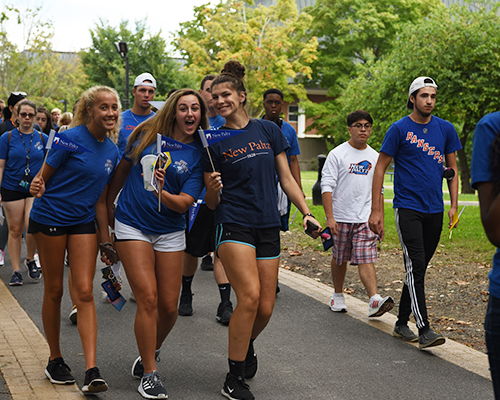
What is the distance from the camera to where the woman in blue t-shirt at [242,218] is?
4172 mm

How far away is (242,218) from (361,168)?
9.09 feet

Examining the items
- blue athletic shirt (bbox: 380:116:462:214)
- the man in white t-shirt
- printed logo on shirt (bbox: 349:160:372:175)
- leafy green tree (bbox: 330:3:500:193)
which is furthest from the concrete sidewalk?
leafy green tree (bbox: 330:3:500:193)

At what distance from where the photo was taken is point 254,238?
4.26 meters

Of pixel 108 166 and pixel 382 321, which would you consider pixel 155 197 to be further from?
pixel 382 321

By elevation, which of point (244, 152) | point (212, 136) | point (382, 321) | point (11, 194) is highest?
point (212, 136)

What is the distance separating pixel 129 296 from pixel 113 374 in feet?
8.78

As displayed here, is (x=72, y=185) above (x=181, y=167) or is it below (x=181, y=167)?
below

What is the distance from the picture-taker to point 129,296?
739cm

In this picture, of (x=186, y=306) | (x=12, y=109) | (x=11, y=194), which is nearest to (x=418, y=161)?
(x=186, y=306)

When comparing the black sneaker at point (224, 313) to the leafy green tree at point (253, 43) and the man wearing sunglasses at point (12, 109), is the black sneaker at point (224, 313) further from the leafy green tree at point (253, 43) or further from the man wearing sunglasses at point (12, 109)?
the leafy green tree at point (253, 43)

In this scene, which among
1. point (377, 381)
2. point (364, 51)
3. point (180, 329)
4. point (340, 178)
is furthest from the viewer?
point (364, 51)

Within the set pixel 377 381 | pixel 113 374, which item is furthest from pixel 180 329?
pixel 377 381

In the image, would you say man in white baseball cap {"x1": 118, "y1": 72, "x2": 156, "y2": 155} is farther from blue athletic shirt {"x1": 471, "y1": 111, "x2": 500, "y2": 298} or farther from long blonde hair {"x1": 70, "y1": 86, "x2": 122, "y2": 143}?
blue athletic shirt {"x1": 471, "y1": 111, "x2": 500, "y2": 298}

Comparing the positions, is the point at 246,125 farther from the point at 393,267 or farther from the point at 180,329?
the point at 393,267
